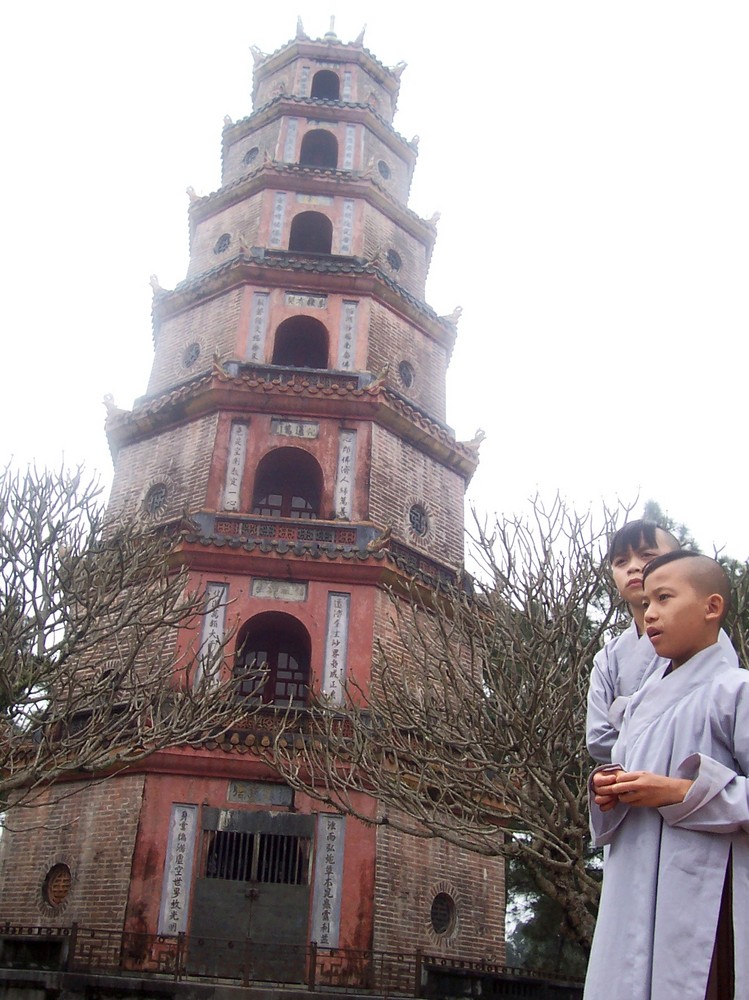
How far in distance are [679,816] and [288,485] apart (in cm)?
1461

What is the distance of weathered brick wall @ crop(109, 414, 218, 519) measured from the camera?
15867mm

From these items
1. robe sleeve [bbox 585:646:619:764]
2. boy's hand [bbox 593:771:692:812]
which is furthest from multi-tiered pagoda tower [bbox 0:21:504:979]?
boy's hand [bbox 593:771:692:812]

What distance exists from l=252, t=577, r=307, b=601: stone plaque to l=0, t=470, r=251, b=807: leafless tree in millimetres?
995

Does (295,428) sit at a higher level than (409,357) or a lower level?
lower

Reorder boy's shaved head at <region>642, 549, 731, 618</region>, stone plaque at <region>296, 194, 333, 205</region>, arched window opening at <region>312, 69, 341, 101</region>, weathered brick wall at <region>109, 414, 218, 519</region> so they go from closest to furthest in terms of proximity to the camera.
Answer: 1. boy's shaved head at <region>642, 549, 731, 618</region>
2. weathered brick wall at <region>109, 414, 218, 519</region>
3. stone plaque at <region>296, 194, 333, 205</region>
4. arched window opening at <region>312, 69, 341, 101</region>

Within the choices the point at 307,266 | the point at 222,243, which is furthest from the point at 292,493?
the point at 222,243

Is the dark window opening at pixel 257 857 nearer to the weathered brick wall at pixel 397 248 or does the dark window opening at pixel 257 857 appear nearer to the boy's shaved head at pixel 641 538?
the boy's shaved head at pixel 641 538

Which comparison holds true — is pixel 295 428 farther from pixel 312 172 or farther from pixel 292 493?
pixel 312 172

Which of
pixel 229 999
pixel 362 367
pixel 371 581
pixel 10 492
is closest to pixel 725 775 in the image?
pixel 229 999

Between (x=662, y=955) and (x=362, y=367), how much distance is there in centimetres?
1498

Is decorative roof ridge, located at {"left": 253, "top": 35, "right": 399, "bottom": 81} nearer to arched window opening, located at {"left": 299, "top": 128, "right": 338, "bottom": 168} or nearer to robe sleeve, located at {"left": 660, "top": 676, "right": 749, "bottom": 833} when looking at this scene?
arched window opening, located at {"left": 299, "top": 128, "right": 338, "bottom": 168}

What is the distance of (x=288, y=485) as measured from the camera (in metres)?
17.2

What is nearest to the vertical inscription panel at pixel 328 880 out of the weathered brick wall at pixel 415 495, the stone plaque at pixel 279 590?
the stone plaque at pixel 279 590

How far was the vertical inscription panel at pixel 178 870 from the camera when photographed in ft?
40.2
